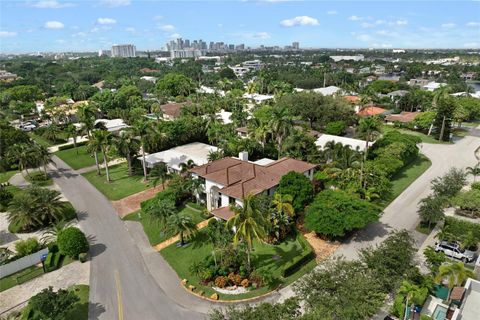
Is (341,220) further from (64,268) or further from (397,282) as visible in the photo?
(64,268)

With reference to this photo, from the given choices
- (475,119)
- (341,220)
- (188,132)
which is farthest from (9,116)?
(475,119)

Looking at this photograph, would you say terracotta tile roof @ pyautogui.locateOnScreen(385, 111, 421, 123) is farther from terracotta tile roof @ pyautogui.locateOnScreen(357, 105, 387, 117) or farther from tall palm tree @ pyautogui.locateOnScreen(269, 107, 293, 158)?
tall palm tree @ pyautogui.locateOnScreen(269, 107, 293, 158)

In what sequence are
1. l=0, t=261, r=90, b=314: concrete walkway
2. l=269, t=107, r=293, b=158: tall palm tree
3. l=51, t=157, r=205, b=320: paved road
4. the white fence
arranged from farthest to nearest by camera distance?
l=269, t=107, r=293, b=158: tall palm tree
the white fence
l=0, t=261, r=90, b=314: concrete walkway
l=51, t=157, r=205, b=320: paved road

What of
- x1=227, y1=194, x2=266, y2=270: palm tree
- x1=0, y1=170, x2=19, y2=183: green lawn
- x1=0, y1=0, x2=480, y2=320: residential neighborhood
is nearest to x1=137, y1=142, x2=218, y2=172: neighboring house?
x1=0, y1=0, x2=480, y2=320: residential neighborhood

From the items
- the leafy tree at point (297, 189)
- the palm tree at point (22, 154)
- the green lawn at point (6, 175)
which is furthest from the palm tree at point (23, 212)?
the leafy tree at point (297, 189)

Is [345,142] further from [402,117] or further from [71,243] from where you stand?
[71,243]

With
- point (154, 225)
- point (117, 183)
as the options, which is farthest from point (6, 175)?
point (154, 225)
